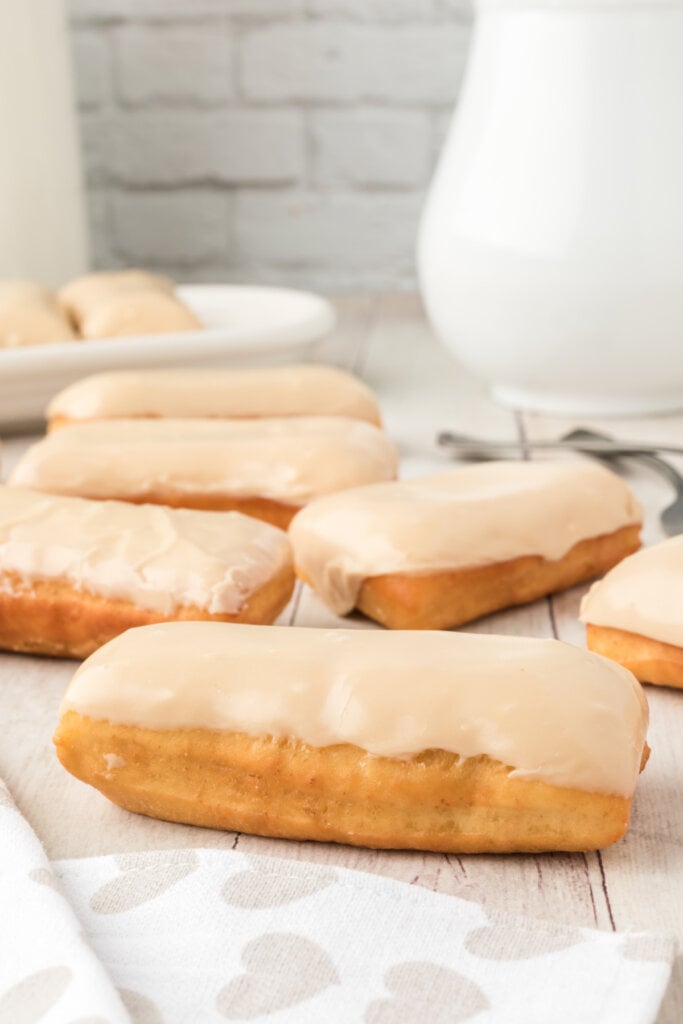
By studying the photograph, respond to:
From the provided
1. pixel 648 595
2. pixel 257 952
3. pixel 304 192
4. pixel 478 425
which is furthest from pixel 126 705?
pixel 304 192

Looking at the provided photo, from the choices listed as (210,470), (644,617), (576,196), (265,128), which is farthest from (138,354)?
(265,128)

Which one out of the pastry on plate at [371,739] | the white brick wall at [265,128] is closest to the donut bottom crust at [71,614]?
the pastry on plate at [371,739]

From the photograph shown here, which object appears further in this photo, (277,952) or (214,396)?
(214,396)

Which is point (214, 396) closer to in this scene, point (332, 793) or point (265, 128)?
point (332, 793)

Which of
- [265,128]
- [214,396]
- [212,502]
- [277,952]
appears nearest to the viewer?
[277,952]

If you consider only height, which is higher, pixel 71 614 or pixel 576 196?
pixel 576 196

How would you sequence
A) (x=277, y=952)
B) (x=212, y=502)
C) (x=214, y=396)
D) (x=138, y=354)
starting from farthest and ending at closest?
(x=138, y=354) → (x=214, y=396) → (x=212, y=502) → (x=277, y=952)

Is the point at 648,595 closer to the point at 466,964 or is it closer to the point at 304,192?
the point at 466,964
